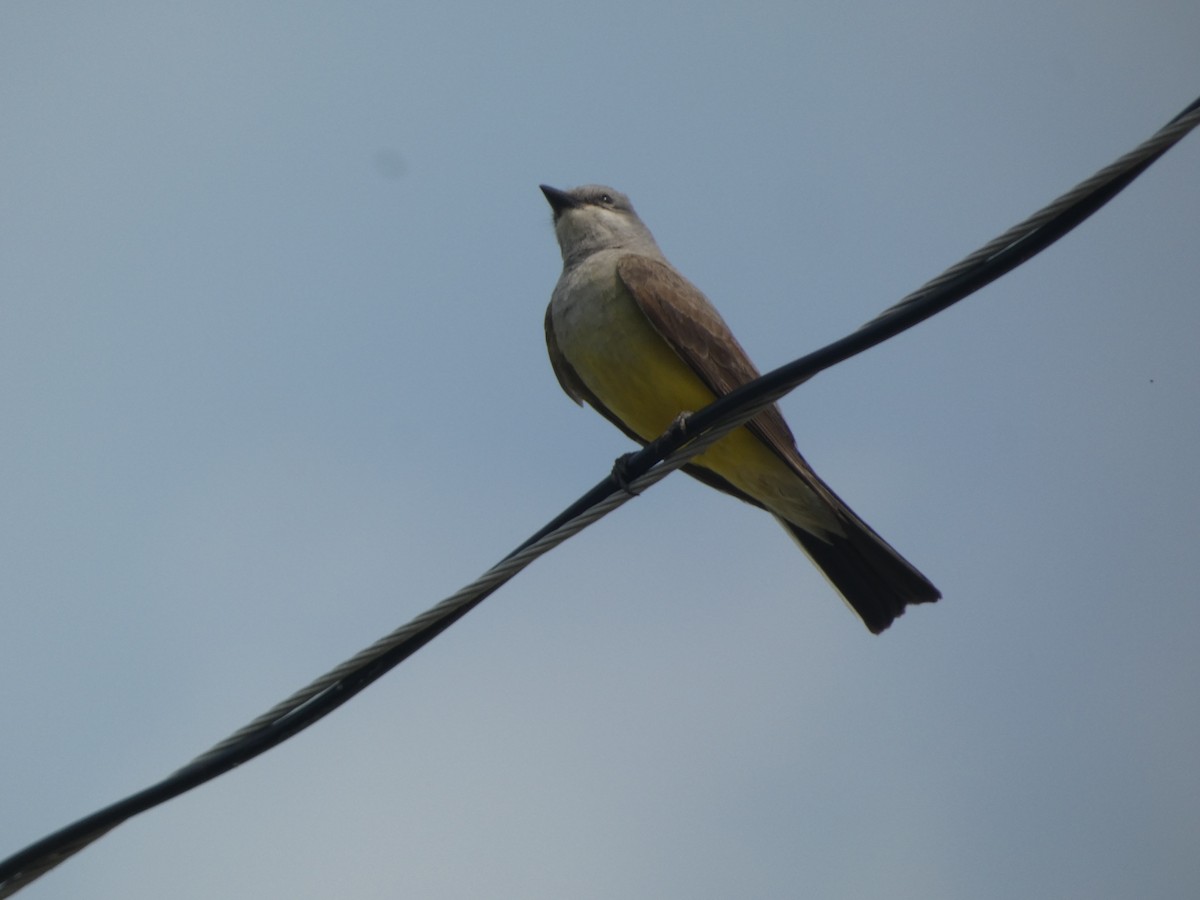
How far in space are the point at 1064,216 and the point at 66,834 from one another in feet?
9.02

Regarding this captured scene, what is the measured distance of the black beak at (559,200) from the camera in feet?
25.0

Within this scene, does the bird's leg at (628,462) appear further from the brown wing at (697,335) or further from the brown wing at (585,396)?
the brown wing at (585,396)

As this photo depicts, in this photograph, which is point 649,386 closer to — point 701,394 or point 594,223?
point 701,394

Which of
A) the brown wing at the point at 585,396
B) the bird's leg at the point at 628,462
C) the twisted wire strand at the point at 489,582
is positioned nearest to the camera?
the twisted wire strand at the point at 489,582

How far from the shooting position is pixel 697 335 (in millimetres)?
6082

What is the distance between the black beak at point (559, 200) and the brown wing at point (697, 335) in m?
1.29

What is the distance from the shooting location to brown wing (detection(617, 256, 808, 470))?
234 inches

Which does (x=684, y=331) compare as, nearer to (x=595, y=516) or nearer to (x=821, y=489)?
(x=821, y=489)

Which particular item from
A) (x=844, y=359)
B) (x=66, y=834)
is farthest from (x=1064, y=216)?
(x=66, y=834)

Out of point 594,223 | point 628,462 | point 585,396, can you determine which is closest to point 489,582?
point 628,462

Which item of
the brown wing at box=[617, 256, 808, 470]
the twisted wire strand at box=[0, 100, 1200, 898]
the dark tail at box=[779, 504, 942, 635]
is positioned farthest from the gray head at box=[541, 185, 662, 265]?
the twisted wire strand at box=[0, 100, 1200, 898]

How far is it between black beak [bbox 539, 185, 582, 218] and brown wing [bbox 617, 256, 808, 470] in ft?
4.23

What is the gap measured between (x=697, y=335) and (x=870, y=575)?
1286 mm

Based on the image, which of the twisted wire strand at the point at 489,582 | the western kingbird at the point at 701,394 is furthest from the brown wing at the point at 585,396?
the twisted wire strand at the point at 489,582
